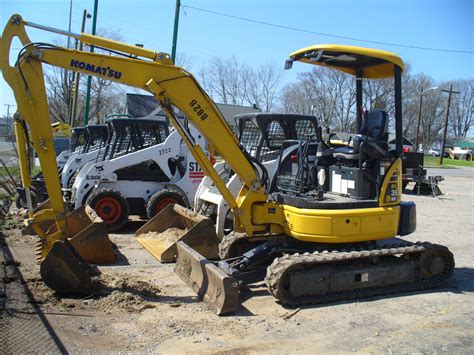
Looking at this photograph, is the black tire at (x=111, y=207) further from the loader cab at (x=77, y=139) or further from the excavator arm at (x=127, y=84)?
the loader cab at (x=77, y=139)

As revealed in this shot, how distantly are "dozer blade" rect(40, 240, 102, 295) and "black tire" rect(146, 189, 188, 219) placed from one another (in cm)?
482

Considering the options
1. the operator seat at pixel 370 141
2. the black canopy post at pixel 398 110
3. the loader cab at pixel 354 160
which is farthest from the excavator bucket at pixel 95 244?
the black canopy post at pixel 398 110

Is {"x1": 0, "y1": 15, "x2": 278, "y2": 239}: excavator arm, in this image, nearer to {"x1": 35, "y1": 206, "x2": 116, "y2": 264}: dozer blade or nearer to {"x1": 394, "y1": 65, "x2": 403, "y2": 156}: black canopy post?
{"x1": 35, "y1": 206, "x2": 116, "y2": 264}: dozer blade

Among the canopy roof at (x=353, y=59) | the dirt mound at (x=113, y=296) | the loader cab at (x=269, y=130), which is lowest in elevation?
the dirt mound at (x=113, y=296)

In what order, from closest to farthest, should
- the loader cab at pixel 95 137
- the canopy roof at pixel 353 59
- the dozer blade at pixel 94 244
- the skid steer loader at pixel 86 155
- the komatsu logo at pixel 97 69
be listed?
the komatsu logo at pixel 97 69
the canopy roof at pixel 353 59
the dozer blade at pixel 94 244
the skid steer loader at pixel 86 155
the loader cab at pixel 95 137

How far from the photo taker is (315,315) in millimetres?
5398

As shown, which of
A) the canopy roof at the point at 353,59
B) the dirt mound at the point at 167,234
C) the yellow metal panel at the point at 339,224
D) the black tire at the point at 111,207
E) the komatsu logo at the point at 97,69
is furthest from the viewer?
the black tire at the point at 111,207

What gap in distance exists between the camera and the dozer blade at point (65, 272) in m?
5.53

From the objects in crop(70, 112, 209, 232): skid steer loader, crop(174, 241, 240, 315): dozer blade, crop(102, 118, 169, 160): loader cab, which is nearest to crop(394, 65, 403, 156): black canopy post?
crop(174, 241, 240, 315): dozer blade

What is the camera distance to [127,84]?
5.86 meters

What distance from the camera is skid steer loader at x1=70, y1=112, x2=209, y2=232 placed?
10373 mm

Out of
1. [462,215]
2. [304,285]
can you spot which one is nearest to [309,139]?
[304,285]

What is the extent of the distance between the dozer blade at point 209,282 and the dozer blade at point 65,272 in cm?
128

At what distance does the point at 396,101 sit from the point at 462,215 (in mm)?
8184
